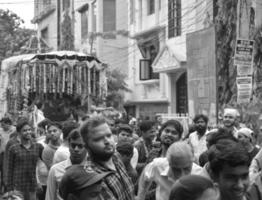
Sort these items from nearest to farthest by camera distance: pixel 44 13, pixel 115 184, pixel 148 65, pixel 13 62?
pixel 115 184
pixel 13 62
pixel 148 65
pixel 44 13

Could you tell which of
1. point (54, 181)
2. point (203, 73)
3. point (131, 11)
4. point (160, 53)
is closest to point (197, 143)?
point (54, 181)

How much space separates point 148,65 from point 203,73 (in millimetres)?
15213

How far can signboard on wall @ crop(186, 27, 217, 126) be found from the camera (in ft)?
42.7

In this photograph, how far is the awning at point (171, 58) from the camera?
77.0 ft

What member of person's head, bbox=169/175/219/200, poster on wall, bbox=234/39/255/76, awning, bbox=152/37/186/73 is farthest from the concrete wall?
person's head, bbox=169/175/219/200

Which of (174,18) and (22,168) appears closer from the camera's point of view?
(22,168)

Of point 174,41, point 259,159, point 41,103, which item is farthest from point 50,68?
point 259,159

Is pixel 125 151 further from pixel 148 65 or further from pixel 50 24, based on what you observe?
pixel 50 24

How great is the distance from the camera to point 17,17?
1906 inches

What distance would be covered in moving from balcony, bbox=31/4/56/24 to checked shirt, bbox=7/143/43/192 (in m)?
38.6

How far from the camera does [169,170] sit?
506cm

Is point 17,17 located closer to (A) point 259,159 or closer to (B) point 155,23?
(B) point 155,23

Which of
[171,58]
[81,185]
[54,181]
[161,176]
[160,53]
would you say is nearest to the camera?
[81,185]

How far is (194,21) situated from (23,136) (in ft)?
48.4
